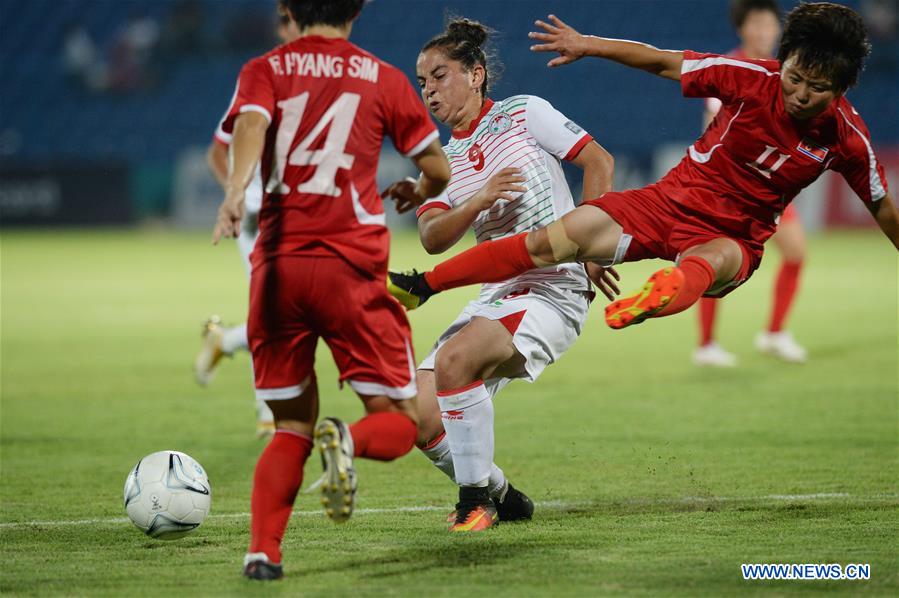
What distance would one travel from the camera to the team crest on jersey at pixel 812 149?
4.77 metres

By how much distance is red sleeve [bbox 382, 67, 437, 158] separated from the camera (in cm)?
387

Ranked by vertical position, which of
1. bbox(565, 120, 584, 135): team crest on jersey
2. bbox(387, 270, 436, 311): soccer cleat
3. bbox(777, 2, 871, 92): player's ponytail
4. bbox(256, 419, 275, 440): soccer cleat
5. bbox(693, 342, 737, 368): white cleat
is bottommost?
bbox(693, 342, 737, 368): white cleat

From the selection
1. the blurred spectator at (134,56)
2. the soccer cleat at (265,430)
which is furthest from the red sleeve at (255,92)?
the blurred spectator at (134,56)

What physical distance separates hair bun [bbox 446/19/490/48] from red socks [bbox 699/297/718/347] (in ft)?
14.6

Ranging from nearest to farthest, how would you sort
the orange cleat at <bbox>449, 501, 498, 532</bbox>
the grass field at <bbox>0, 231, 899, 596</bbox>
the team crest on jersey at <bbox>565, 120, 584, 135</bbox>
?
the grass field at <bbox>0, 231, 899, 596</bbox> → the orange cleat at <bbox>449, 501, 498, 532</bbox> → the team crest on jersey at <bbox>565, 120, 584, 135</bbox>

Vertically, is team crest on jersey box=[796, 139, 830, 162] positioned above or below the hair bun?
below

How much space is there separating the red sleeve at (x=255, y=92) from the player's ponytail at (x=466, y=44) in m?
1.49

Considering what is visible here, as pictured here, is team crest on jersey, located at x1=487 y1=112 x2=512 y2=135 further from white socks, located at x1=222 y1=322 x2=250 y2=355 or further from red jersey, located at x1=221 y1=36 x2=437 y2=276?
white socks, located at x1=222 y1=322 x2=250 y2=355

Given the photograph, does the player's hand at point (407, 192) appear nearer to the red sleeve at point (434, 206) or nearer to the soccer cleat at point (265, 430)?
the red sleeve at point (434, 206)

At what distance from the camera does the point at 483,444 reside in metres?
4.78

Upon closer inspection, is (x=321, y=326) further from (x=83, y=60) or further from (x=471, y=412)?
(x=83, y=60)

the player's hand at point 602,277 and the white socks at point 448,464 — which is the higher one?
the player's hand at point 602,277

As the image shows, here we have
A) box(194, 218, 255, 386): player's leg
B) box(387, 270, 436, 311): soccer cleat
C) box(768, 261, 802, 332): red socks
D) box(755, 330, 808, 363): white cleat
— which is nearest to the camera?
box(387, 270, 436, 311): soccer cleat

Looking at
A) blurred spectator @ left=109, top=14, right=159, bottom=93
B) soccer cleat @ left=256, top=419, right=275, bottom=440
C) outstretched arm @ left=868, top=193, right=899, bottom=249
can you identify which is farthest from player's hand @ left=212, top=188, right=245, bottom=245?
blurred spectator @ left=109, top=14, right=159, bottom=93
